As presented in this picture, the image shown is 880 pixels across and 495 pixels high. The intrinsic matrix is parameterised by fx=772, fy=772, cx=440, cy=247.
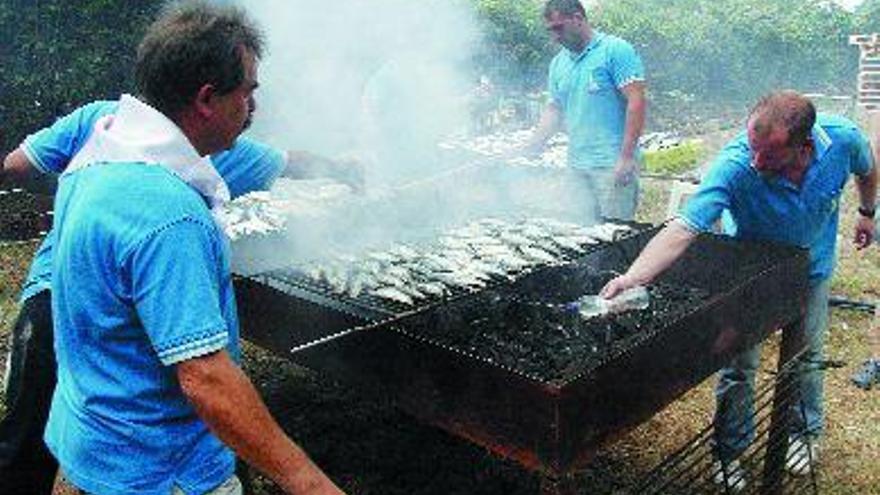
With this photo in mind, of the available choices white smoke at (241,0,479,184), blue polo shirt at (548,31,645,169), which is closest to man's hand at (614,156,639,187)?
blue polo shirt at (548,31,645,169)

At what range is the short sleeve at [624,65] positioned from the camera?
278 inches

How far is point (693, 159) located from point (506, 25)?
6.43 m

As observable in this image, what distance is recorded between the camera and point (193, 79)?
2207 millimetres

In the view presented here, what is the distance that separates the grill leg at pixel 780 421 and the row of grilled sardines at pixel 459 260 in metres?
1.28

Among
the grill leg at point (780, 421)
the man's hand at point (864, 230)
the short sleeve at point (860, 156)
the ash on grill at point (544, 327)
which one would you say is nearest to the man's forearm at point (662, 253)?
the ash on grill at point (544, 327)

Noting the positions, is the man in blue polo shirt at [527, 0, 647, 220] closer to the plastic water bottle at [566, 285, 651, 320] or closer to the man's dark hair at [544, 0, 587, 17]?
the man's dark hair at [544, 0, 587, 17]

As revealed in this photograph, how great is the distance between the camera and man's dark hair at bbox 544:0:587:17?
23.0 feet

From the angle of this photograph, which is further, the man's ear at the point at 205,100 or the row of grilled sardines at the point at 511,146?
the row of grilled sardines at the point at 511,146

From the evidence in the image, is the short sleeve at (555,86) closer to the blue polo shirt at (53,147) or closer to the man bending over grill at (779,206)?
the man bending over grill at (779,206)

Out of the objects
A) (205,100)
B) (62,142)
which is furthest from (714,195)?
(62,142)

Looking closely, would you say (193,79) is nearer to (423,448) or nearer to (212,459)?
(212,459)

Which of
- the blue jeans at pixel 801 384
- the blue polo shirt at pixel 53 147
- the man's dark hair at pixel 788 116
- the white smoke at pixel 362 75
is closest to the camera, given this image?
the blue polo shirt at pixel 53 147

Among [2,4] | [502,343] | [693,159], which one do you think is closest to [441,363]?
[502,343]

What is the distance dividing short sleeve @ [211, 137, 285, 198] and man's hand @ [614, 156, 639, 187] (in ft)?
11.7
